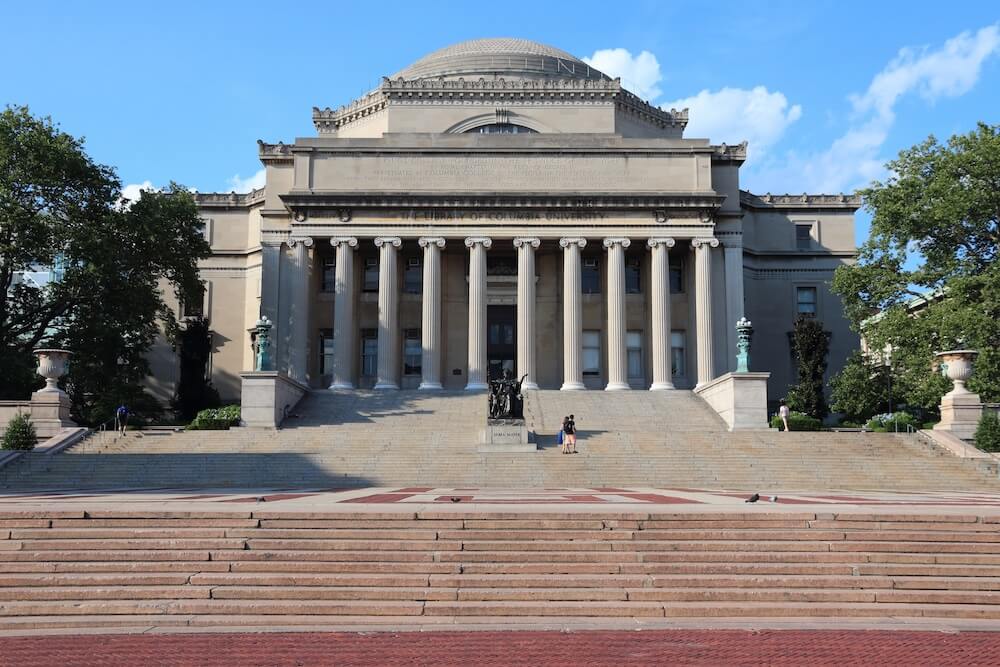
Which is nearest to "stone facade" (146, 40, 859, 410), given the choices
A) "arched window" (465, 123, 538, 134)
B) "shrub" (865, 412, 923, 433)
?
"arched window" (465, 123, 538, 134)

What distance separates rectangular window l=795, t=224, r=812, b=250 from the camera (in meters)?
56.8

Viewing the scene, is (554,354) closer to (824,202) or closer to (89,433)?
(824,202)

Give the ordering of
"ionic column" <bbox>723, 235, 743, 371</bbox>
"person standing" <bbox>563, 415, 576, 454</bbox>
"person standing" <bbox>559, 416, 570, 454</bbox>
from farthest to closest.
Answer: "ionic column" <bbox>723, 235, 743, 371</bbox>, "person standing" <bbox>559, 416, 570, 454</bbox>, "person standing" <bbox>563, 415, 576, 454</bbox>

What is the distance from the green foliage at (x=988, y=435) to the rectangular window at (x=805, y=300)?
2336 centimetres

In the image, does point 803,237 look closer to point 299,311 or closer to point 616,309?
point 616,309

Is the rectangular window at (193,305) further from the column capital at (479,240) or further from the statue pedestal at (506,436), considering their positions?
the statue pedestal at (506,436)

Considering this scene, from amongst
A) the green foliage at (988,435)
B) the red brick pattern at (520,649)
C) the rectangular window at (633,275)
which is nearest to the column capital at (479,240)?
the rectangular window at (633,275)

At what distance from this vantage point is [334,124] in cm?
5856

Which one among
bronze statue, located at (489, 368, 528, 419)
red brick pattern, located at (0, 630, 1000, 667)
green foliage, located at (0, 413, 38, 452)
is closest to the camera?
red brick pattern, located at (0, 630, 1000, 667)

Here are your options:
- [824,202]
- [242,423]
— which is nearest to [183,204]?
[242,423]

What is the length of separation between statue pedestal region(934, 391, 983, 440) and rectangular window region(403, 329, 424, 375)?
2562 cm

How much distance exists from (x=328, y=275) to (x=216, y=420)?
1486 centimetres

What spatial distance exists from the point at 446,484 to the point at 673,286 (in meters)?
25.6

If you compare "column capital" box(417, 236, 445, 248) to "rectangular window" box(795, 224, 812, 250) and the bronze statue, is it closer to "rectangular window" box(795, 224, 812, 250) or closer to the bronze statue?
the bronze statue
